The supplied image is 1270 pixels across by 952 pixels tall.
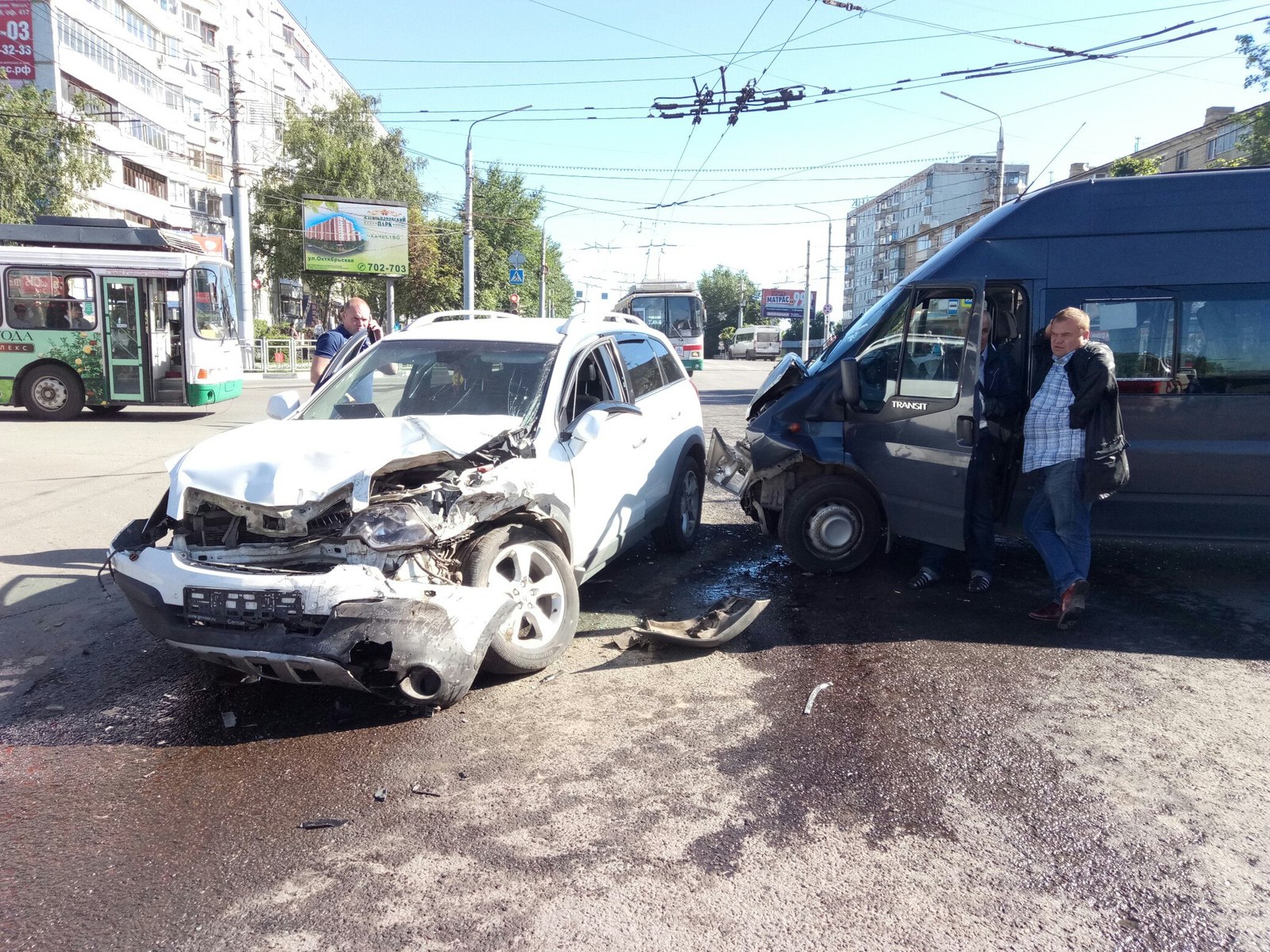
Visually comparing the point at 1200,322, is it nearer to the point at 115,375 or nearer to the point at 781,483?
the point at 781,483

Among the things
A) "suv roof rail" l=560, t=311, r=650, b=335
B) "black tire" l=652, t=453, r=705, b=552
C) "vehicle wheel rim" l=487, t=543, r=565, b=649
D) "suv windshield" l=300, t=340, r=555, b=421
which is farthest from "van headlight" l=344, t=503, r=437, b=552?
"black tire" l=652, t=453, r=705, b=552

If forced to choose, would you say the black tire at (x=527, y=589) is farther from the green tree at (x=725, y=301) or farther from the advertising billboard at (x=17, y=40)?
the green tree at (x=725, y=301)

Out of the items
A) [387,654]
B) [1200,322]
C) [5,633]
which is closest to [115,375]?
[5,633]

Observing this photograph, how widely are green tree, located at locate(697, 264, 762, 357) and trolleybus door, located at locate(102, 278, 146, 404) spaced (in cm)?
9196

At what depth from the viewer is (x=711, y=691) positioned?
4496mm

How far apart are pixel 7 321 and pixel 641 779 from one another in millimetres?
17048

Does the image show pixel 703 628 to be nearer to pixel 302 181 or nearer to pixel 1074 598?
pixel 1074 598

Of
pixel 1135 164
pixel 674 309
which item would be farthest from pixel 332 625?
pixel 674 309

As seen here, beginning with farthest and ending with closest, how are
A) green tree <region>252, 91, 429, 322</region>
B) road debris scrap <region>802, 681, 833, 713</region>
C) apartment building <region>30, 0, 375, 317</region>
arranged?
green tree <region>252, 91, 429, 322</region>
apartment building <region>30, 0, 375, 317</region>
road debris scrap <region>802, 681, 833, 713</region>

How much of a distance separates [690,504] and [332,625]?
4.00m

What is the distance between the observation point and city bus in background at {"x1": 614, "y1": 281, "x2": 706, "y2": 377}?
32000 millimetres

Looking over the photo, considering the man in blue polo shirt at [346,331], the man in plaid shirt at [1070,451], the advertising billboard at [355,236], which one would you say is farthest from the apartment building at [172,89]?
the man in plaid shirt at [1070,451]

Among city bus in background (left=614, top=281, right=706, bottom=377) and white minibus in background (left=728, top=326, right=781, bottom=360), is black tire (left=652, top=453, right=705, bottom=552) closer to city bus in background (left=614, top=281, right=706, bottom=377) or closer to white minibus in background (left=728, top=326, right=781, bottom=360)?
city bus in background (left=614, top=281, right=706, bottom=377)

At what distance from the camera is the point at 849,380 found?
6133 mm
